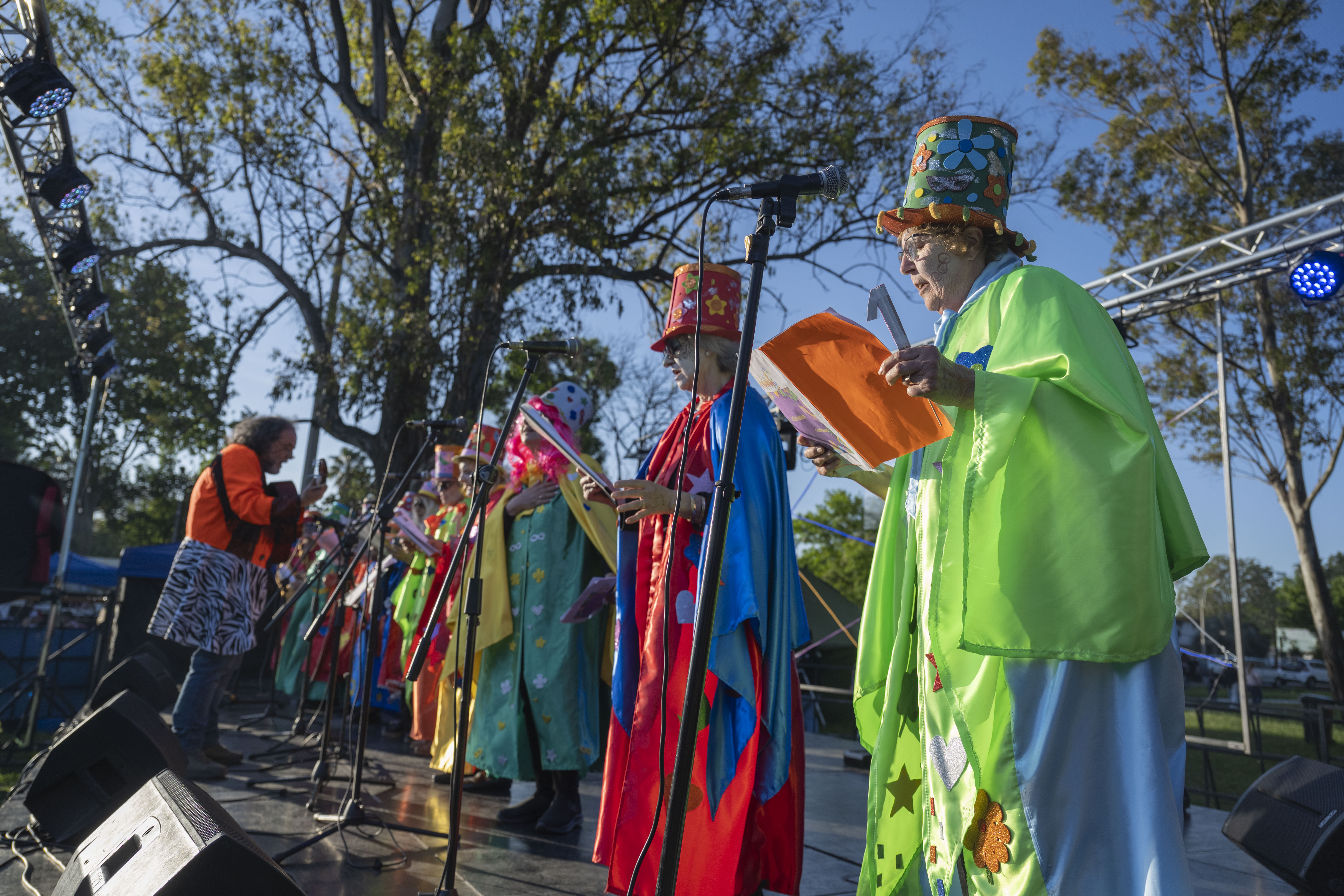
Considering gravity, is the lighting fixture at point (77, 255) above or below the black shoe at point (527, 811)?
above

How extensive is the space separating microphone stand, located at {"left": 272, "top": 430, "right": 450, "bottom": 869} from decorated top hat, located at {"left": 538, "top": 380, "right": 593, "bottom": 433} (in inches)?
35.6

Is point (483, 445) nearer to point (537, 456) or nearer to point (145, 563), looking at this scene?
point (537, 456)

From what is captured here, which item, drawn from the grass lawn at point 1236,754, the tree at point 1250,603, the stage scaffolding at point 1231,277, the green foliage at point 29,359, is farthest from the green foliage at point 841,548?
the tree at point 1250,603

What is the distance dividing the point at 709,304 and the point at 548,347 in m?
0.63

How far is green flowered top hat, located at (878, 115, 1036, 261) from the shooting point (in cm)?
200

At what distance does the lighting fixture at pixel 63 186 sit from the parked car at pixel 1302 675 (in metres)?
38.7

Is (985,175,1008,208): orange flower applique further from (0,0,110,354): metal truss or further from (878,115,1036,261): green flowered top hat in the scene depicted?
(0,0,110,354): metal truss

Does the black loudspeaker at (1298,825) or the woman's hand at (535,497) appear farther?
the woman's hand at (535,497)

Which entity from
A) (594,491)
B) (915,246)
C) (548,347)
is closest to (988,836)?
(915,246)

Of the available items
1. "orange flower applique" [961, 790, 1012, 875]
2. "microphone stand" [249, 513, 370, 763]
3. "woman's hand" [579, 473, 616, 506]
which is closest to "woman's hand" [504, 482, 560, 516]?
"microphone stand" [249, 513, 370, 763]

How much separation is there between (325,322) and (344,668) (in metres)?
5.80

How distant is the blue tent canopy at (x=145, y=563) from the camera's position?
355 inches

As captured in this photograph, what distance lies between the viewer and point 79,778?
3074 millimetres

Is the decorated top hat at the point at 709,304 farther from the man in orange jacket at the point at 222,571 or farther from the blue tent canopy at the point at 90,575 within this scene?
the blue tent canopy at the point at 90,575
